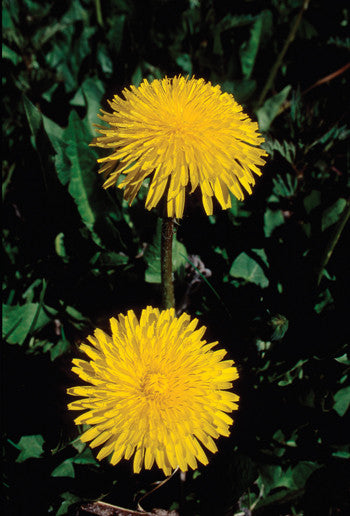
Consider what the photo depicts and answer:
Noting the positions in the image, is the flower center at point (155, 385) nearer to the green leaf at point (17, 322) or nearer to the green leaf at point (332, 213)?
the green leaf at point (17, 322)

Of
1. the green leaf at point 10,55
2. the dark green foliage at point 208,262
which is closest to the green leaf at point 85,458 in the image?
the dark green foliage at point 208,262

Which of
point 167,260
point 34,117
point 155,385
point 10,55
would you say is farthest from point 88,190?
point 10,55

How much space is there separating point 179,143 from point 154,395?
61cm

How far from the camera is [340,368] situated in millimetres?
1394

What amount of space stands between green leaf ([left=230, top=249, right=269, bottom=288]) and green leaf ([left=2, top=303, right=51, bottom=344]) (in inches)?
29.6

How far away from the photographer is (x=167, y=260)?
3.96 feet

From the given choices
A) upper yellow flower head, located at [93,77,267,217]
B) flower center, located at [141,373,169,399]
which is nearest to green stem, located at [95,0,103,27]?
upper yellow flower head, located at [93,77,267,217]

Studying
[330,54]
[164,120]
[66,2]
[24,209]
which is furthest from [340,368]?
[66,2]

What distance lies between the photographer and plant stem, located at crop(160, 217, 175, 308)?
113 cm

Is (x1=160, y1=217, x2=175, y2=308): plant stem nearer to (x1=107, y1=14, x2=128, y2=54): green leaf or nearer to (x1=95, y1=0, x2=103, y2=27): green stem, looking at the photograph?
(x1=107, y1=14, x2=128, y2=54): green leaf

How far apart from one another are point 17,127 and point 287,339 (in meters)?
1.63

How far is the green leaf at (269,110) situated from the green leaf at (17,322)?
4.09 feet

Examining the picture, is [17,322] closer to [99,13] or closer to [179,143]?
[179,143]

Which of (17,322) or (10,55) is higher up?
(10,55)
